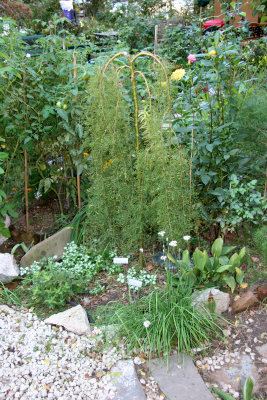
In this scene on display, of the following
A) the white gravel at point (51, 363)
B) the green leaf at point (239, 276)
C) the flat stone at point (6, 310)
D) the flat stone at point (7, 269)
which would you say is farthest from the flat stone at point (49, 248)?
the green leaf at point (239, 276)

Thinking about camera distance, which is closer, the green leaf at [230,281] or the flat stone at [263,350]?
the flat stone at [263,350]

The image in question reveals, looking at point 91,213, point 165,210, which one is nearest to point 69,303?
point 91,213

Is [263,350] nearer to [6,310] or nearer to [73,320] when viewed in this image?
[73,320]

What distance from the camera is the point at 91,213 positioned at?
9.65 feet

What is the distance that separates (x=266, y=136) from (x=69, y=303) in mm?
1855

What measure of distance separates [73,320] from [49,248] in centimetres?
92

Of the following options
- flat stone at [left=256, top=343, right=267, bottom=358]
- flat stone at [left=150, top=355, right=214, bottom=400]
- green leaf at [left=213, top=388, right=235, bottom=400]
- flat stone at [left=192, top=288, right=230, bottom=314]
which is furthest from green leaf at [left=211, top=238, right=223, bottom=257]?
green leaf at [left=213, top=388, right=235, bottom=400]

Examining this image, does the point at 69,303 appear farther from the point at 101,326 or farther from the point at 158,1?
the point at 158,1

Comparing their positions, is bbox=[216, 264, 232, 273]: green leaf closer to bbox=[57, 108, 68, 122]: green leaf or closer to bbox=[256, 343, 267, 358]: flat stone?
bbox=[256, 343, 267, 358]: flat stone

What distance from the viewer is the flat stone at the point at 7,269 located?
272cm

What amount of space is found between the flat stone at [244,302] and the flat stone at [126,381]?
0.78 meters

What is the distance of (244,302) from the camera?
7.61 ft

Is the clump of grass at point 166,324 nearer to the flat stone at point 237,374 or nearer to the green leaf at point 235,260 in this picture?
the flat stone at point 237,374

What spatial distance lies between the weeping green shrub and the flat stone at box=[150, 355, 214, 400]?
88 cm
